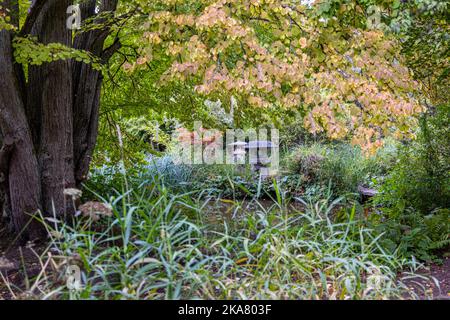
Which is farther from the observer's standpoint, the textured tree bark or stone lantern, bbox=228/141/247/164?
stone lantern, bbox=228/141/247/164

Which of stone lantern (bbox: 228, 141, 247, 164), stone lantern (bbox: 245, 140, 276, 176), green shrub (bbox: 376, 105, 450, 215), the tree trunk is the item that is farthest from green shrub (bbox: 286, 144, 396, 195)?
the tree trunk

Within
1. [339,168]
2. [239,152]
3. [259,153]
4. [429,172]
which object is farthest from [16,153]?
[259,153]

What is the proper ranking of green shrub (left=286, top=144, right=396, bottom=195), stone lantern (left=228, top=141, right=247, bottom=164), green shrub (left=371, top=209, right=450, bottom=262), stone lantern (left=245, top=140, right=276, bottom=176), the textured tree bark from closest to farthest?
1. green shrub (left=371, top=209, right=450, bottom=262)
2. the textured tree bark
3. green shrub (left=286, top=144, right=396, bottom=195)
4. stone lantern (left=245, top=140, right=276, bottom=176)
5. stone lantern (left=228, top=141, right=247, bottom=164)

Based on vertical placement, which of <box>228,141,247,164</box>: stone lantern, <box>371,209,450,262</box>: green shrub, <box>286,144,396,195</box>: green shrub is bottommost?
<box>371,209,450,262</box>: green shrub

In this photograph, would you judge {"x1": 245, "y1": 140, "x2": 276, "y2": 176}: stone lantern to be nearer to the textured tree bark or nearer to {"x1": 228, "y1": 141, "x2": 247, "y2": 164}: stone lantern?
{"x1": 228, "y1": 141, "x2": 247, "y2": 164}: stone lantern

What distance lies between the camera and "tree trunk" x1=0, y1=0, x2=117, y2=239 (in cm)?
455

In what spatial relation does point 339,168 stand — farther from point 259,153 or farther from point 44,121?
point 44,121

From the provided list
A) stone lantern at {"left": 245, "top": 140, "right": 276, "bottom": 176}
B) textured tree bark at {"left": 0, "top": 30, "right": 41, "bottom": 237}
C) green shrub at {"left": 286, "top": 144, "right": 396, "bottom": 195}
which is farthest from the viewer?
stone lantern at {"left": 245, "top": 140, "right": 276, "bottom": 176}

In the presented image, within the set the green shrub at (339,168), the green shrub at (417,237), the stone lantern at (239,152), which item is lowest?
the green shrub at (417,237)

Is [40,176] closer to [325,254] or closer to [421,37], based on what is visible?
[325,254]

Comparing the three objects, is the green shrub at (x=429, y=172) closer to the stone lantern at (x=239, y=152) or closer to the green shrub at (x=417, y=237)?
the green shrub at (x=417, y=237)

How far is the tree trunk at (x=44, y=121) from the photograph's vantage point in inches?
179

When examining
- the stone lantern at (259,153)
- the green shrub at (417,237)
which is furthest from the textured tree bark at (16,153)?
the stone lantern at (259,153)

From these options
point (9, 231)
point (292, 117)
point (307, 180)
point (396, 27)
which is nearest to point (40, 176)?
point (9, 231)
